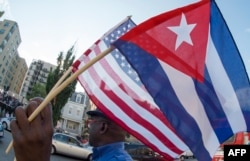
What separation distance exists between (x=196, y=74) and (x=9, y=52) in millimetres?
97206

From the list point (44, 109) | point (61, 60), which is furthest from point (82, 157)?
Answer: point (44, 109)

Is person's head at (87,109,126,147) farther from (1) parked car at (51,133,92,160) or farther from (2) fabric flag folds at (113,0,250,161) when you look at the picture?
(1) parked car at (51,133,92,160)

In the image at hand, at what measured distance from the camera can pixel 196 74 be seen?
2.58m

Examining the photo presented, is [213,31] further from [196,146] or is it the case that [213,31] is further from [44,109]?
[44,109]

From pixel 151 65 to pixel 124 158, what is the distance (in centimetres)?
81

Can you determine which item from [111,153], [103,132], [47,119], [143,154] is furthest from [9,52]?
[47,119]

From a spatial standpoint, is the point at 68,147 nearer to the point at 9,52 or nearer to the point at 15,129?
the point at 15,129

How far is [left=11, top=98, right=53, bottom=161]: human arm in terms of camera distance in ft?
2.61

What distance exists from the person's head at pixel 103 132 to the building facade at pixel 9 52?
86457 mm

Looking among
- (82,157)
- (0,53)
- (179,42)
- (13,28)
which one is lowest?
(82,157)

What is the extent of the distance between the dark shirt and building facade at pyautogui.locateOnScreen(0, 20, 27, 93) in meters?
86.7

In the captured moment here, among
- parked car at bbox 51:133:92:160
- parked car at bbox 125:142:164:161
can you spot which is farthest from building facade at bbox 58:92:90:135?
parked car at bbox 125:142:164:161

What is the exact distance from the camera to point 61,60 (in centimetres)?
2997

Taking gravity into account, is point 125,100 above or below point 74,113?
below
